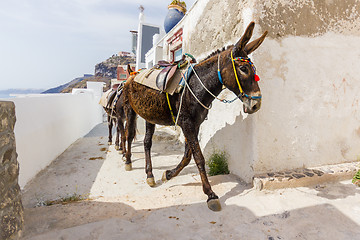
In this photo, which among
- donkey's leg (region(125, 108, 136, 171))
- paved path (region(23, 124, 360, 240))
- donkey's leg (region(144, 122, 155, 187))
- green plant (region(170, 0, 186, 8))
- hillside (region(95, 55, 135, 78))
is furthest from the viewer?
hillside (region(95, 55, 135, 78))

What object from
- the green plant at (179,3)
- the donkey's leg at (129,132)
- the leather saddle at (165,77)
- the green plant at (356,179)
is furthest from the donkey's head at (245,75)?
the green plant at (179,3)

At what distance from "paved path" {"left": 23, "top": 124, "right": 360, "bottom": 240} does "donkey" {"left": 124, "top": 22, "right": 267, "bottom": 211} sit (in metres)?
0.31

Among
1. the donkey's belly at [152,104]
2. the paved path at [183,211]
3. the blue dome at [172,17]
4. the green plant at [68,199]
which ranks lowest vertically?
the green plant at [68,199]

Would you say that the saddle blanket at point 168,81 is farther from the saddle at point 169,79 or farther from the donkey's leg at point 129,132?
the donkey's leg at point 129,132

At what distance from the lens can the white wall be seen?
3553 millimetres

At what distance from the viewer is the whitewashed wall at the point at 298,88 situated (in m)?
3.14

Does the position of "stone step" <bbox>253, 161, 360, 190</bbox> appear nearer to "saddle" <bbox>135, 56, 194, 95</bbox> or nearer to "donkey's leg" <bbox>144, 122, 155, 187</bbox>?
"donkey's leg" <bbox>144, 122, 155, 187</bbox>

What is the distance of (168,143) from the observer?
6.48 m

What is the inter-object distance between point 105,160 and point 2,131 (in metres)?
3.69

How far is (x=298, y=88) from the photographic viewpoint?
10.9 feet

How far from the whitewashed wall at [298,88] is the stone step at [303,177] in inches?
5.4

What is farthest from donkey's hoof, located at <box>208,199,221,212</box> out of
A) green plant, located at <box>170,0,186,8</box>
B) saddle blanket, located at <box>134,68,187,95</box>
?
green plant, located at <box>170,0,186,8</box>

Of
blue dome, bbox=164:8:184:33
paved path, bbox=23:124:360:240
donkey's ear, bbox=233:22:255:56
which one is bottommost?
paved path, bbox=23:124:360:240

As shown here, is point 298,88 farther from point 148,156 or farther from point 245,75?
point 148,156
